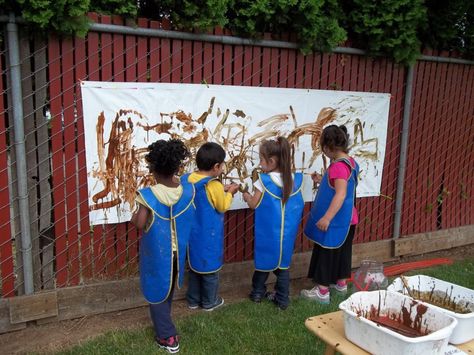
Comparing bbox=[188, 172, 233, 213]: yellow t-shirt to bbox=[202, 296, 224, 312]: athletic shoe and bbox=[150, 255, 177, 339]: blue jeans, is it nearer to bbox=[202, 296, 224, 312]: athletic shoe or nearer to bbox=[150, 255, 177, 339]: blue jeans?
bbox=[150, 255, 177, 339]: blue jeans

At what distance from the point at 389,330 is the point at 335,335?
1.26ft

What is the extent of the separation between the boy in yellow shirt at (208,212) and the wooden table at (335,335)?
4.76ft

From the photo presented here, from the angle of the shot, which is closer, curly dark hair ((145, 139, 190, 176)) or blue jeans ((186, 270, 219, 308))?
curly dark hair ((145, 139, 190, 176))

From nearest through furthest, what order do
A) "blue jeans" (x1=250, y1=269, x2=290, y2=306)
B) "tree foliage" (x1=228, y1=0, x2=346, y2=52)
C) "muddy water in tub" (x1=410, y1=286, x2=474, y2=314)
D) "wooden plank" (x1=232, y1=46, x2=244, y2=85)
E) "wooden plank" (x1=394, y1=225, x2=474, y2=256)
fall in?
"muddy water in tub" (x1=410, y1=286, x2=474, y2=314), "tree foliage" (x1=228, y1=0, x2=346, y2=52), "blue jeans" (x1=250, y1=269, x2=290, y2=306), "wooden plank" (x1=232, y1=46, x2=244, y2=85), "wooden plank" (x1=394, y1=225, x2=474, y2=256)

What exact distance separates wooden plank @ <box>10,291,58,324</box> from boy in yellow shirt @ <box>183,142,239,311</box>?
1143 millimetres

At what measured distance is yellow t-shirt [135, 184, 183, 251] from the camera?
3.09 m

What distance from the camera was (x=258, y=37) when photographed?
13.6 ft

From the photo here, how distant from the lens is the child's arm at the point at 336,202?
3.86 metres

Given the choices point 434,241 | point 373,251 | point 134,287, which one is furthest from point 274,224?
point 434,241

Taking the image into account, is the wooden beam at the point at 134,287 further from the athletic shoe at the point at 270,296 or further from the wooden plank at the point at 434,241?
the athletic shoe at the point at 270,296

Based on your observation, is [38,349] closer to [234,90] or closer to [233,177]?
[233,177]

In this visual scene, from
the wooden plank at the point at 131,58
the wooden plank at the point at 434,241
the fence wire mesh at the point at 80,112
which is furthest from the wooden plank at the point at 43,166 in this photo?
the wooden plank at the point at 434,241

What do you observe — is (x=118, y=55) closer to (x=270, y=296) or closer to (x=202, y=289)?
(x=202, y=289)

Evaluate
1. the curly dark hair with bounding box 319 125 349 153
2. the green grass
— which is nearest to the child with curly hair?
the green grass
